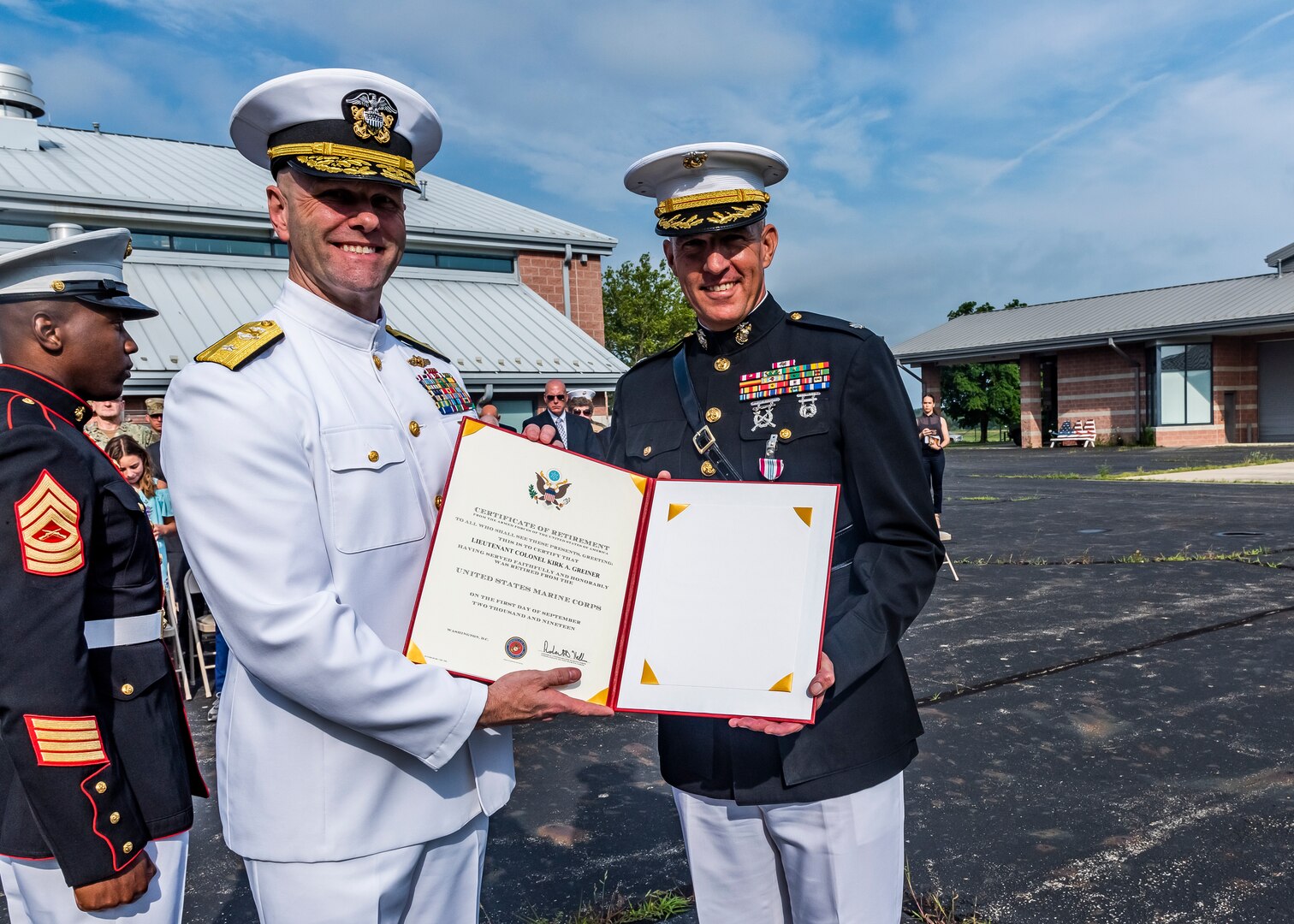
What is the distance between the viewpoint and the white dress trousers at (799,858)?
206 centimetres

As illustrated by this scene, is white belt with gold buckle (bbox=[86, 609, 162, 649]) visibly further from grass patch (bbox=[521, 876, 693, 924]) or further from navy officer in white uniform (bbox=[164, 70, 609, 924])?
grass patch (bbox=[521, 876, 693, 924])

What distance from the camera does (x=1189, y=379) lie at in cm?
3198

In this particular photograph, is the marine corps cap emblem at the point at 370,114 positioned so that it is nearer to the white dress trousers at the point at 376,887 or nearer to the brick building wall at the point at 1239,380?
the white dress trousers at the point at 376,887

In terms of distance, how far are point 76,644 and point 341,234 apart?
103cm

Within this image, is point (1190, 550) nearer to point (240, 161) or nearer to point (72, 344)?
point (72, 344)

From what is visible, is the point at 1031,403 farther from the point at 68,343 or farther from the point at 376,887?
the point at 376,887

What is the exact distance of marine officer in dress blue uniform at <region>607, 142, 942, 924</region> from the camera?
2.05 meters

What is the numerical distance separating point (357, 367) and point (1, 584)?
0.84 m

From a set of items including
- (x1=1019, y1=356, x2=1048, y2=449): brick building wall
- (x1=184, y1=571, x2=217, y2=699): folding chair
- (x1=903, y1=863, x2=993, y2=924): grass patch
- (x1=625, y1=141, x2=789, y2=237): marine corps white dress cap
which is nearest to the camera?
(x1=625, y1=141, x2=789, y2=237): marine corps white dress cap

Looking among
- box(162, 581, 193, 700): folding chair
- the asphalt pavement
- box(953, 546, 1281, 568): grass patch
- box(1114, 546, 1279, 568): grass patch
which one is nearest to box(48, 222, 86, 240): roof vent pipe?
the asphalt pavement

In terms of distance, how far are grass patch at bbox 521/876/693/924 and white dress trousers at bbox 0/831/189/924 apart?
1.32 meters

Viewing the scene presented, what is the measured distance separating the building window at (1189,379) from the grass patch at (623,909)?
34.4 meters

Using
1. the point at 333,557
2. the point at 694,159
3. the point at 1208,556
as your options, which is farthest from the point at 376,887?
the point at 1208,556

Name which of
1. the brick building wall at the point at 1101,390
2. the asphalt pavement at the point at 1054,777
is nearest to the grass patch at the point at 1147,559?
the asphalt pavement at the point at 1054,777
